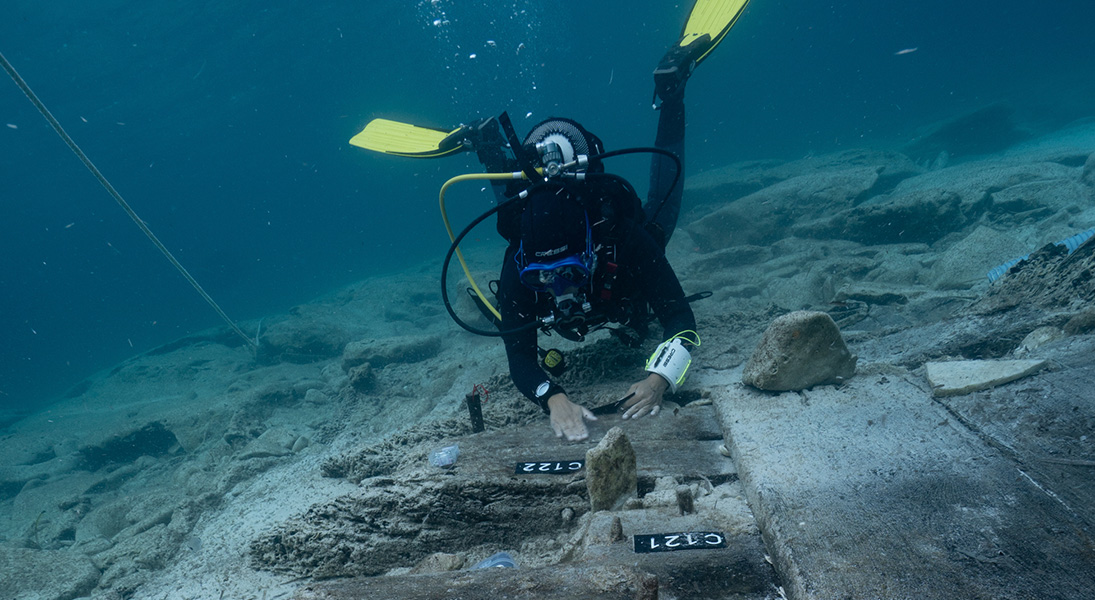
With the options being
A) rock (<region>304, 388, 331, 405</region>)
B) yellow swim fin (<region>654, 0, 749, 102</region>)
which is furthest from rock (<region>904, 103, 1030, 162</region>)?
rock (<region>304, 388, 331, 405</region>)

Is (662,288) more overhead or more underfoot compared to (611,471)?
more overhead

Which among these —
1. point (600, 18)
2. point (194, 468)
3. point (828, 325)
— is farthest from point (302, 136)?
point (828, 325)

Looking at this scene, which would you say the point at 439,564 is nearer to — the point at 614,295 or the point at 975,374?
the point at 614,295

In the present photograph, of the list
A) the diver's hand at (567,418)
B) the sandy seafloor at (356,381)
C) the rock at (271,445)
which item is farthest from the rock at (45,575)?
the diver's hand at (567,418)

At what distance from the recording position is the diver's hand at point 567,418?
2914 mm

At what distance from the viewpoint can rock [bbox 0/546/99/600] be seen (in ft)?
11.4

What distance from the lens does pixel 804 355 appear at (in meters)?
2.64

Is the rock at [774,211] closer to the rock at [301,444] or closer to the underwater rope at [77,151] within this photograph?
the rock at [301,444]

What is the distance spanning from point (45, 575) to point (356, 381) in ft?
14.1

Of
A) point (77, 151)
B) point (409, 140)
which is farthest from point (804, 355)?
point (77, 151)

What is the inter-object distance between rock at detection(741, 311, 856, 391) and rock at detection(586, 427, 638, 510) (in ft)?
3.53

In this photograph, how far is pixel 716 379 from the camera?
3586 millimetres

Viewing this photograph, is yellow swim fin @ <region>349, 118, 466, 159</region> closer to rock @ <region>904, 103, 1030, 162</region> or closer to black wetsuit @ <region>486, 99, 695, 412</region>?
black wetsuit @ <region>486, 99, 695, 412</region>

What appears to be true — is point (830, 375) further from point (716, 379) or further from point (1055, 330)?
point (1055, 330)
